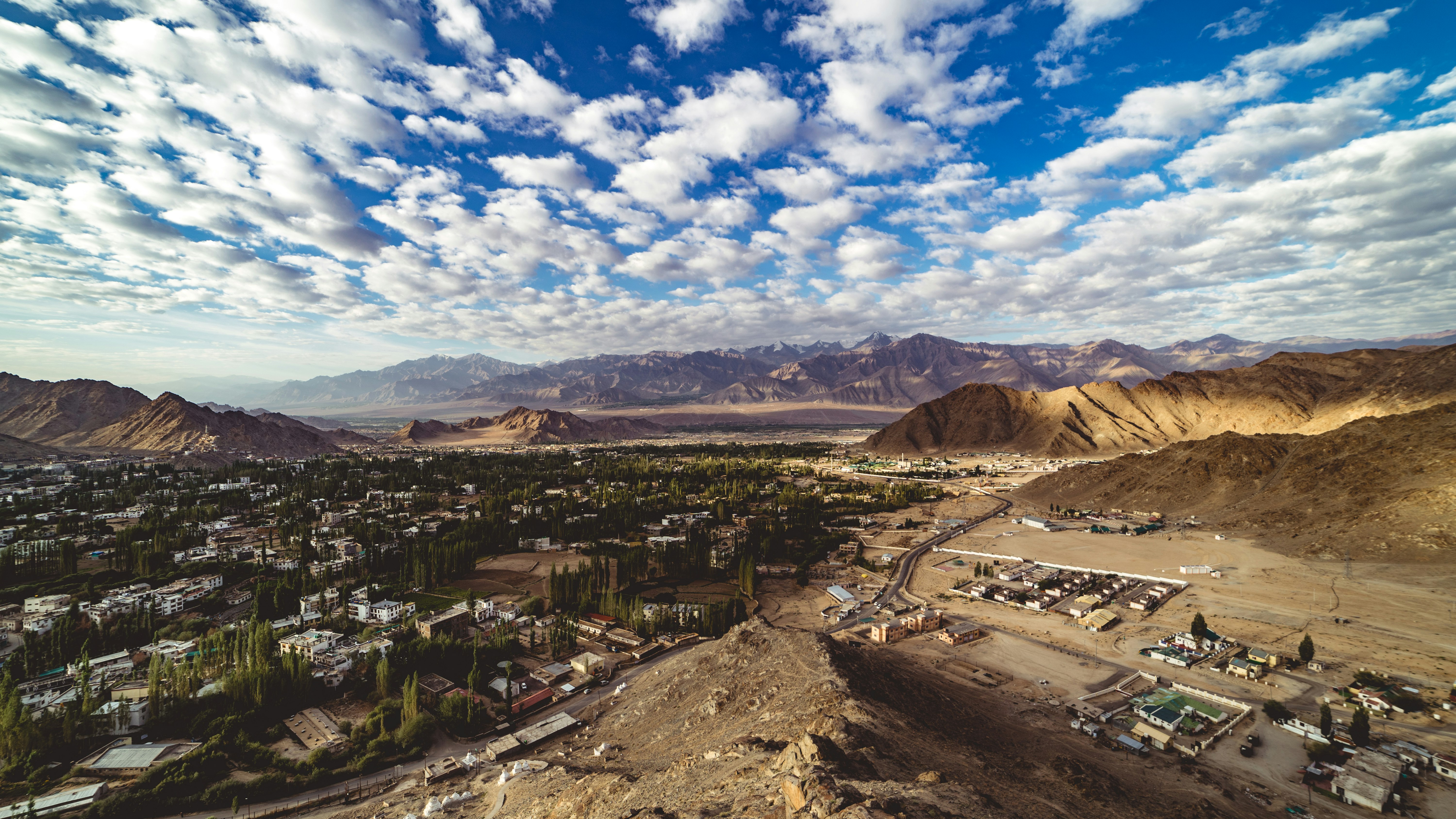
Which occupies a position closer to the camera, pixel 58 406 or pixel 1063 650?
pixel 1063 650

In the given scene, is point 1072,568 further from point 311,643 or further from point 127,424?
point 127,424

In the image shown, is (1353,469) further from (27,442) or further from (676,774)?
(27,442)

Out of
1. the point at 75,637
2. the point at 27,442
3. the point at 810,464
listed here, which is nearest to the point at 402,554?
Result: the point at 75,637

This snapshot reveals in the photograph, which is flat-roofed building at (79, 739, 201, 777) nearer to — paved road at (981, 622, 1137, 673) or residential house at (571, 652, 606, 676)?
residential house at (571, 652, 606, 676)

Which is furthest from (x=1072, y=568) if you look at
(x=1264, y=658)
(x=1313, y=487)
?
(x=1313, y=487)

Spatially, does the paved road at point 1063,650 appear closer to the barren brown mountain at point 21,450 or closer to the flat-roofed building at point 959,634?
the flat-roofed building at point 959,634

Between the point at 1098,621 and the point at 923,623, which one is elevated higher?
the point at 923,623
